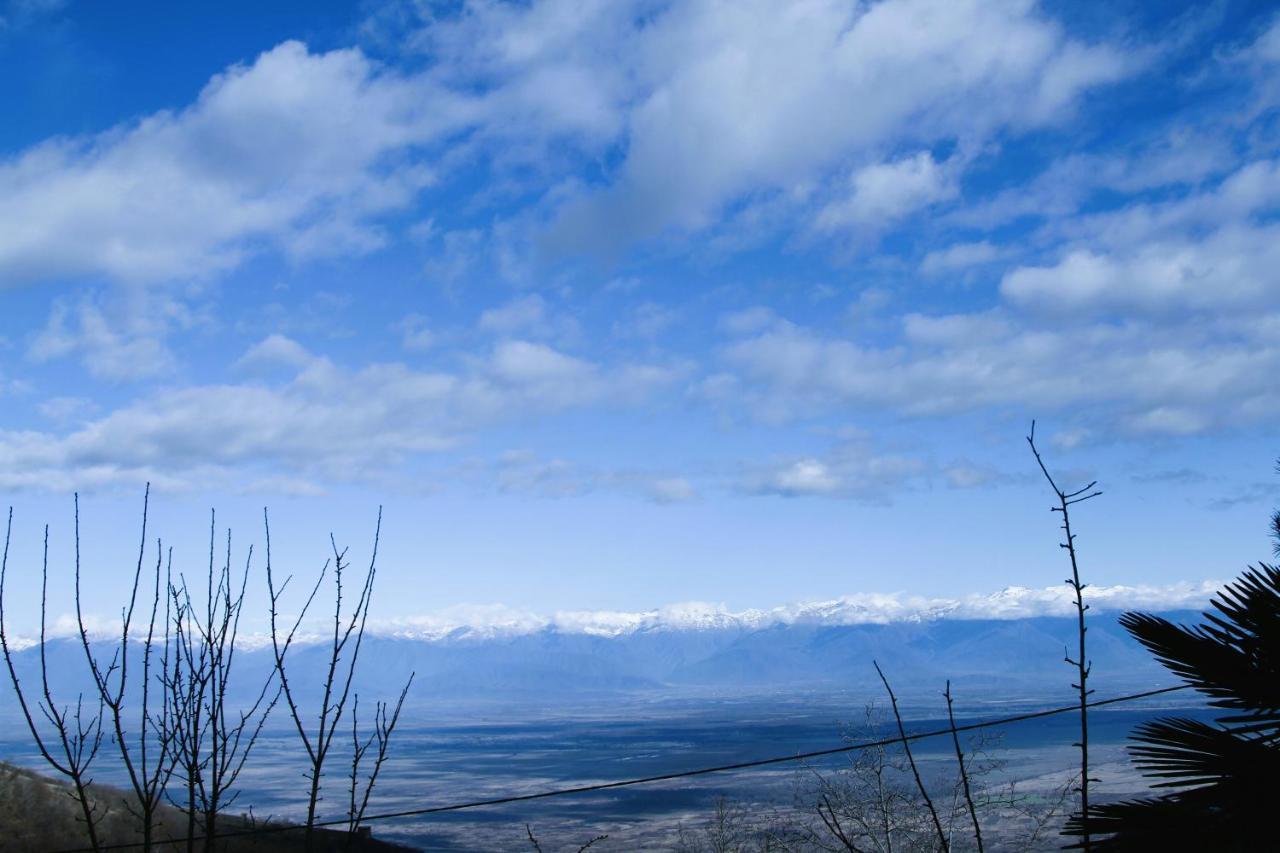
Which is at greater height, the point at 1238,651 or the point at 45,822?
the point at 1238,651

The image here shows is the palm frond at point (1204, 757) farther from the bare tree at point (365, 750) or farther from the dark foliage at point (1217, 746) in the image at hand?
the bare tree at point (365, 750)

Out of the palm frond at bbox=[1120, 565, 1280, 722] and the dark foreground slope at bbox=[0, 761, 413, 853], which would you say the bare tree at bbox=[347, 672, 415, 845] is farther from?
the dark foreground slope at bbox=[0, 761, 413, 853]

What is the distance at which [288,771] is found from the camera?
139m

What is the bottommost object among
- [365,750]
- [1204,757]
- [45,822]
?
[45,822]

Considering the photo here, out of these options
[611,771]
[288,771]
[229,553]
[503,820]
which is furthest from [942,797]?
[288,771]

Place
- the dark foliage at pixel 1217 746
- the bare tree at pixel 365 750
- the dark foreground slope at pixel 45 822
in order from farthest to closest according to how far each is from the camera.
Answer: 1. the dark foreground slope at pixel 45 822
2. the bare tree at pixel 365 750
3. the dark foliage at pixel 1217 746

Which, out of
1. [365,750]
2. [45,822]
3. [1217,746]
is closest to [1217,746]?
[1217,746]

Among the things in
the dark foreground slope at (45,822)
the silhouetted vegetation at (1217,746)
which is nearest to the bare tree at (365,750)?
the silhouetted vegetation at (1217,746)

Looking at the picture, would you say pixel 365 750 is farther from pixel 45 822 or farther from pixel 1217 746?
pixel 45 822

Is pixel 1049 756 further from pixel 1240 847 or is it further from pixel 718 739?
pixel 1240 847

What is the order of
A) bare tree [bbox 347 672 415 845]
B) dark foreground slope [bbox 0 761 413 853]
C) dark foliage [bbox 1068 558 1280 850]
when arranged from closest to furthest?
dark foliage [bbox 1068 558 1280 850]
bare tree [bbox 347 672 415 845]
dark foreground slope [bbox 0 761 413 853]

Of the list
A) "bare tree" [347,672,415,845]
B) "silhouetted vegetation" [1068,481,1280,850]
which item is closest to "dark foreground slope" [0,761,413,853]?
"bare tree" [347,672,415,845]

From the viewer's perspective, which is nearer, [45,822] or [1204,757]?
[1204,757]

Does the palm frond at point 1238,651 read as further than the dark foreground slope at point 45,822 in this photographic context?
No
